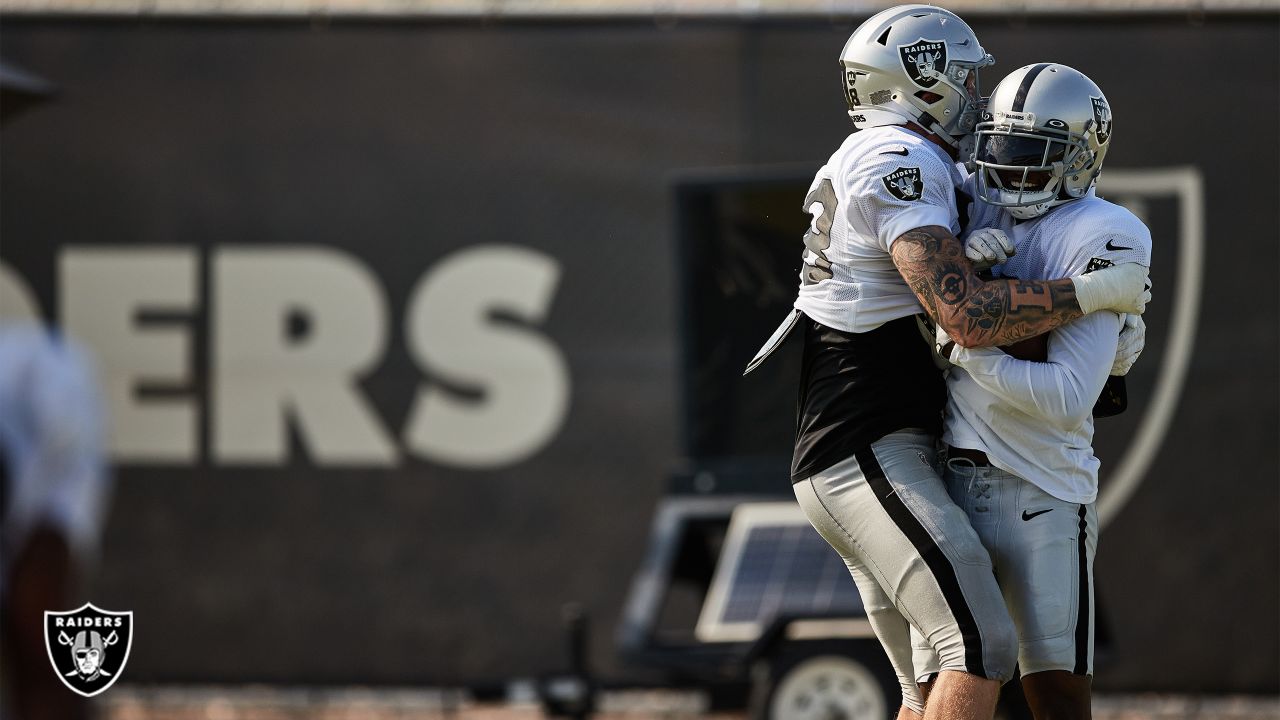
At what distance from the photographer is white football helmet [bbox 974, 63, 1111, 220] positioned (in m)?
3.65

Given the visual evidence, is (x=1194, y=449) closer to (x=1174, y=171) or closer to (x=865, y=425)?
(x=1174, y=171)

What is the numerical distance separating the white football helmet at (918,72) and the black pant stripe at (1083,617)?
0.91 m

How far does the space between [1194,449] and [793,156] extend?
1896 millimetres

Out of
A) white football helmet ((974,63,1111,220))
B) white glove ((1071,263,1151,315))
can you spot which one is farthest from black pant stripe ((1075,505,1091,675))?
white football helmet ((974,63,1111,220))

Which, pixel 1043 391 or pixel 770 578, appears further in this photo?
pixel 770 578

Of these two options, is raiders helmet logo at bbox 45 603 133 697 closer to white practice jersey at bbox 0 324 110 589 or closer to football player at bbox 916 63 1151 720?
white practice jersey at bbox 0 324 110 589

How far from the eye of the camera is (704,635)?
5.83 meters

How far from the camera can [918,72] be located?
3754 mm

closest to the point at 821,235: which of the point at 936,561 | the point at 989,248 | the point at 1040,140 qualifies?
the point at 989,248

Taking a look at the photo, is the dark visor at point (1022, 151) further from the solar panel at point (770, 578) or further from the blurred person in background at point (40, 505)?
the solar panel at point (770, 578)

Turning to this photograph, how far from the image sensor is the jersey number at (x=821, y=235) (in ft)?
12.3

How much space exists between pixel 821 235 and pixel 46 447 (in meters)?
1.65

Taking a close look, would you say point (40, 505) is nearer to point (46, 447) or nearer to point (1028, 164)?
point (46, 447)

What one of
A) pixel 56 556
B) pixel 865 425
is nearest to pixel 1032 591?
pixel 865 425
